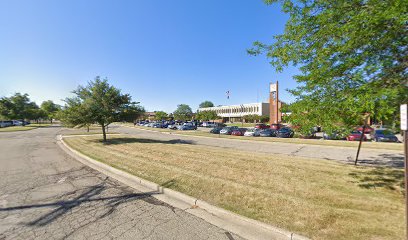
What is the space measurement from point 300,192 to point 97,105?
1582 cm

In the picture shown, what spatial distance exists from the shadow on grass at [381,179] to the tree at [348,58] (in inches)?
95.7

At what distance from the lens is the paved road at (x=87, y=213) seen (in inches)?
140

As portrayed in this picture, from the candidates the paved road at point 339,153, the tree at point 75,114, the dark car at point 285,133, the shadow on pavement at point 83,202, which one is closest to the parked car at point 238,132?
the dark car at point 285,133

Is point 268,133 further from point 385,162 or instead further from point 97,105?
point 97,105

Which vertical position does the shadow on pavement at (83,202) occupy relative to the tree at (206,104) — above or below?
below

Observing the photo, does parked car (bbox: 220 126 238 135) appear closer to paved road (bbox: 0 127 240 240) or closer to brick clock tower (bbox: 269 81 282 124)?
brick clock tower (bbox: 269 81 282 124)

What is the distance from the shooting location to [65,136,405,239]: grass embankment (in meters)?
3.56

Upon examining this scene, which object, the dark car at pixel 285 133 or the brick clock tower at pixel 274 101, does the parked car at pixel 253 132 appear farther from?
the brick clock tower at pixel 274 101

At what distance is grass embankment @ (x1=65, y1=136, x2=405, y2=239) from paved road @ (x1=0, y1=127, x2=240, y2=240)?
938 millimetres

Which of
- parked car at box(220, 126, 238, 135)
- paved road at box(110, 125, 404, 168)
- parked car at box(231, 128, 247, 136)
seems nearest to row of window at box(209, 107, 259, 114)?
parked car at box(220, 126, 238, 135)

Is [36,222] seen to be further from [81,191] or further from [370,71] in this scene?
[370,71]

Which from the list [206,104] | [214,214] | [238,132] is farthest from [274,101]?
[206,104]

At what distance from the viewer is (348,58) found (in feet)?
14.4

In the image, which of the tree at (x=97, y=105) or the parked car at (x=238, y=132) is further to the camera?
the parked car at (x=238, y=132)
